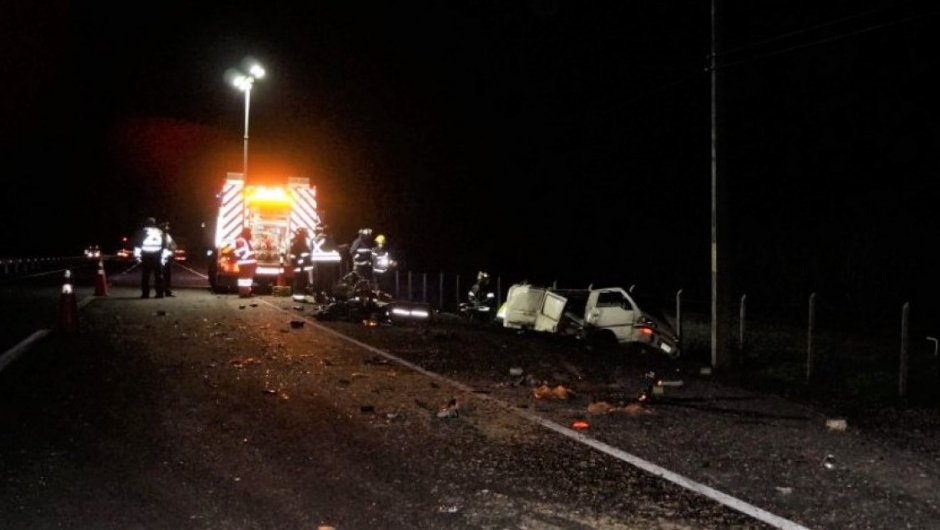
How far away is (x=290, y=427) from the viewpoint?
7.71m

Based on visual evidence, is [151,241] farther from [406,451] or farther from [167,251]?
[406,451]

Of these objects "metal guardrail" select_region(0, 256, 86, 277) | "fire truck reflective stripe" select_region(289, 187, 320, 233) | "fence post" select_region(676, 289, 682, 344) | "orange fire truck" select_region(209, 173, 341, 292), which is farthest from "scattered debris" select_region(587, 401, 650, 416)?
"metal guardrail" select_region(0, 256, 86, 277)

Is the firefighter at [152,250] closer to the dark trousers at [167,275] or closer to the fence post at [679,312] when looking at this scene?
the dark trousers at [167,275]

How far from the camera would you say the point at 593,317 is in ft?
55.4

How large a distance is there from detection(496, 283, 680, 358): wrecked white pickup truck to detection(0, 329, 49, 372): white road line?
856 cm

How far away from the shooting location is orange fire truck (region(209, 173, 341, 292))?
24.1m

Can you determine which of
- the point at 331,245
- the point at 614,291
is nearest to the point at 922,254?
the point at 614,291

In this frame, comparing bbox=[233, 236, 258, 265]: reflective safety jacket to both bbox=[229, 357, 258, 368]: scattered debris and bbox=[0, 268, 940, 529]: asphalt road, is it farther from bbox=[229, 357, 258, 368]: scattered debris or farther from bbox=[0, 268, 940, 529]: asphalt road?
bbox=[229, 357, 258, 368]: scattered debris

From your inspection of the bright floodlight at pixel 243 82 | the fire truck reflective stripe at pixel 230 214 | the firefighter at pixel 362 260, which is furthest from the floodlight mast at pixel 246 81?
the firefighter at pixel 362 260

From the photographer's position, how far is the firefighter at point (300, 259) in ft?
72.5

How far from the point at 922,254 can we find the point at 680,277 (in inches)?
340

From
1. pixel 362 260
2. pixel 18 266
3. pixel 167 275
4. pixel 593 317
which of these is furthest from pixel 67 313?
pixel 18 266

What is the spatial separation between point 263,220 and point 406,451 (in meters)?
18.6

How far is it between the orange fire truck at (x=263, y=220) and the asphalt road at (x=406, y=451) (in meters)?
12.2
